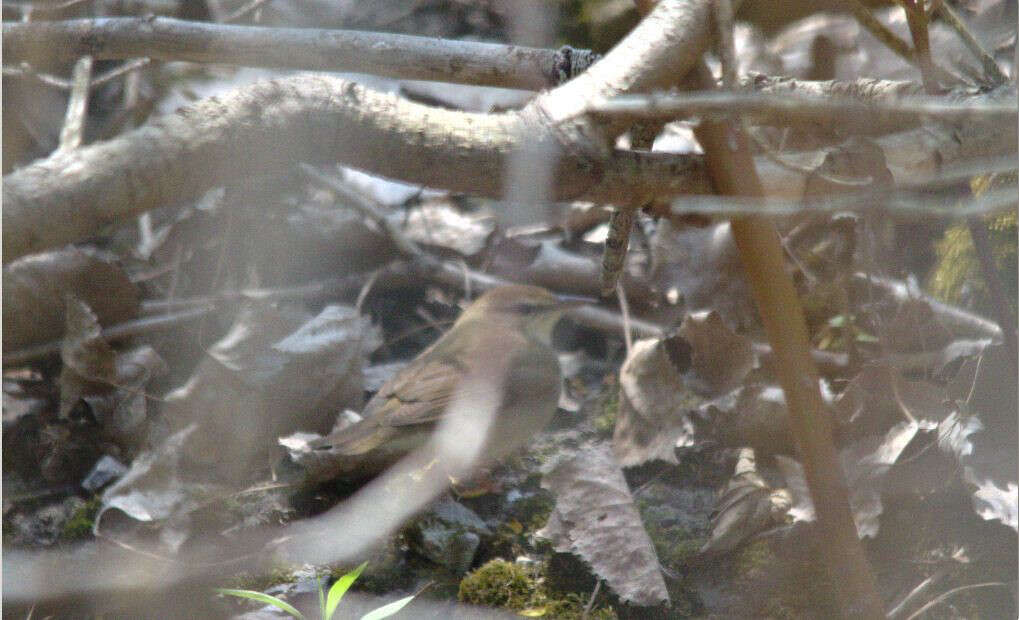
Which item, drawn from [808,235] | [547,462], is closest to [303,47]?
[547,462]

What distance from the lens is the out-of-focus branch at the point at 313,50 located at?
2430 mm

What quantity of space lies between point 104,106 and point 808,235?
3883 millimetres

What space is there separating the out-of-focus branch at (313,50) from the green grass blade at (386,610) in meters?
1.30

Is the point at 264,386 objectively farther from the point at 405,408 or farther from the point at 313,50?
the point at 313,50

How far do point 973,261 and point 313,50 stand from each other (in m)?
2.17

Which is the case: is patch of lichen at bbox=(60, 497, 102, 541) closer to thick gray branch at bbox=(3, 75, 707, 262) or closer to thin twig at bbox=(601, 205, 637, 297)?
thick gray branch at bbox=(3, 75, 707, 262)

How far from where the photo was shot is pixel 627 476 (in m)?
2.92

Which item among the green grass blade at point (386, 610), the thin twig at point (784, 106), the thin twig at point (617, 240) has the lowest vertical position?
the green grass blade at point (386, 610)

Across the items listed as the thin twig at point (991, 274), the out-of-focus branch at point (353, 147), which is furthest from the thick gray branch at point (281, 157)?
the thin twig at point (991, 274)

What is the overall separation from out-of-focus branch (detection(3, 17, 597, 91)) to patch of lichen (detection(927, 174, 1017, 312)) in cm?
136

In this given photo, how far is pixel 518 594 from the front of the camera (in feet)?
8.02

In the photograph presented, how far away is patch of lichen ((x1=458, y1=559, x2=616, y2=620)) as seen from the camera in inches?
93.0

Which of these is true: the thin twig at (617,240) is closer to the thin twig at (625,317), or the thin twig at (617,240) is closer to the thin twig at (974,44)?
the thin twig at (974,44)

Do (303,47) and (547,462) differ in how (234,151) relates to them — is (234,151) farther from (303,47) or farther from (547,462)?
(547,462)
